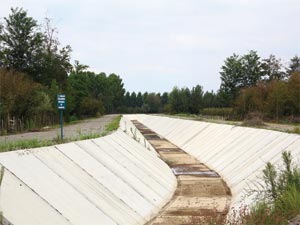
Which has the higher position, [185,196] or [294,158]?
[294,158]

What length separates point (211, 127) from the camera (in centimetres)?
3438

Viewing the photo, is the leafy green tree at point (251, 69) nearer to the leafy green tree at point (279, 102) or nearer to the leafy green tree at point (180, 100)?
the leafy green tree at point (180, 100)

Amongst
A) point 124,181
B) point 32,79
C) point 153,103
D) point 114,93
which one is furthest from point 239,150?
point 153,103

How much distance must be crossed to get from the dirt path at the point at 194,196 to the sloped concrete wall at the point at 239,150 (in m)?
0.47

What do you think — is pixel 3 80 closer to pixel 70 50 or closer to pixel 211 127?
pixel 211 127

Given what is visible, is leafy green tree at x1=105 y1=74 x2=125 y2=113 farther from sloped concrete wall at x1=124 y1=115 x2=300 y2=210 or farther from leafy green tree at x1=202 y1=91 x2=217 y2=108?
sloped concrete wall at x1=124 y1=115 x2=300 y2=210

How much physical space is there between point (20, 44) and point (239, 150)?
41.0 meters

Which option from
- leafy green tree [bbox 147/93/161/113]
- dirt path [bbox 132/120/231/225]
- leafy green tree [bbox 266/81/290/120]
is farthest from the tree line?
leafy green tree [bbox 147/93/161/113]

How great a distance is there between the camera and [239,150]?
2258 centimetres

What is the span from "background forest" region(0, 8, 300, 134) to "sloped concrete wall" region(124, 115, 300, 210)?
43.7 feet

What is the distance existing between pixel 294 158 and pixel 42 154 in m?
8.79

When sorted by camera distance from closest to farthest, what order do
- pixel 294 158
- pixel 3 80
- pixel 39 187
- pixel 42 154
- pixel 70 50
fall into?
pixel 39 187, pixel 42 154, pixel 294 158, pixel 3 80, pixel 70 50

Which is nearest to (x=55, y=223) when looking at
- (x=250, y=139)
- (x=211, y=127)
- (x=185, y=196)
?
(x=185, y=196)

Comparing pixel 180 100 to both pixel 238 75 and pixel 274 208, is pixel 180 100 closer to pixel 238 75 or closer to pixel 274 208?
pixel 238 75
